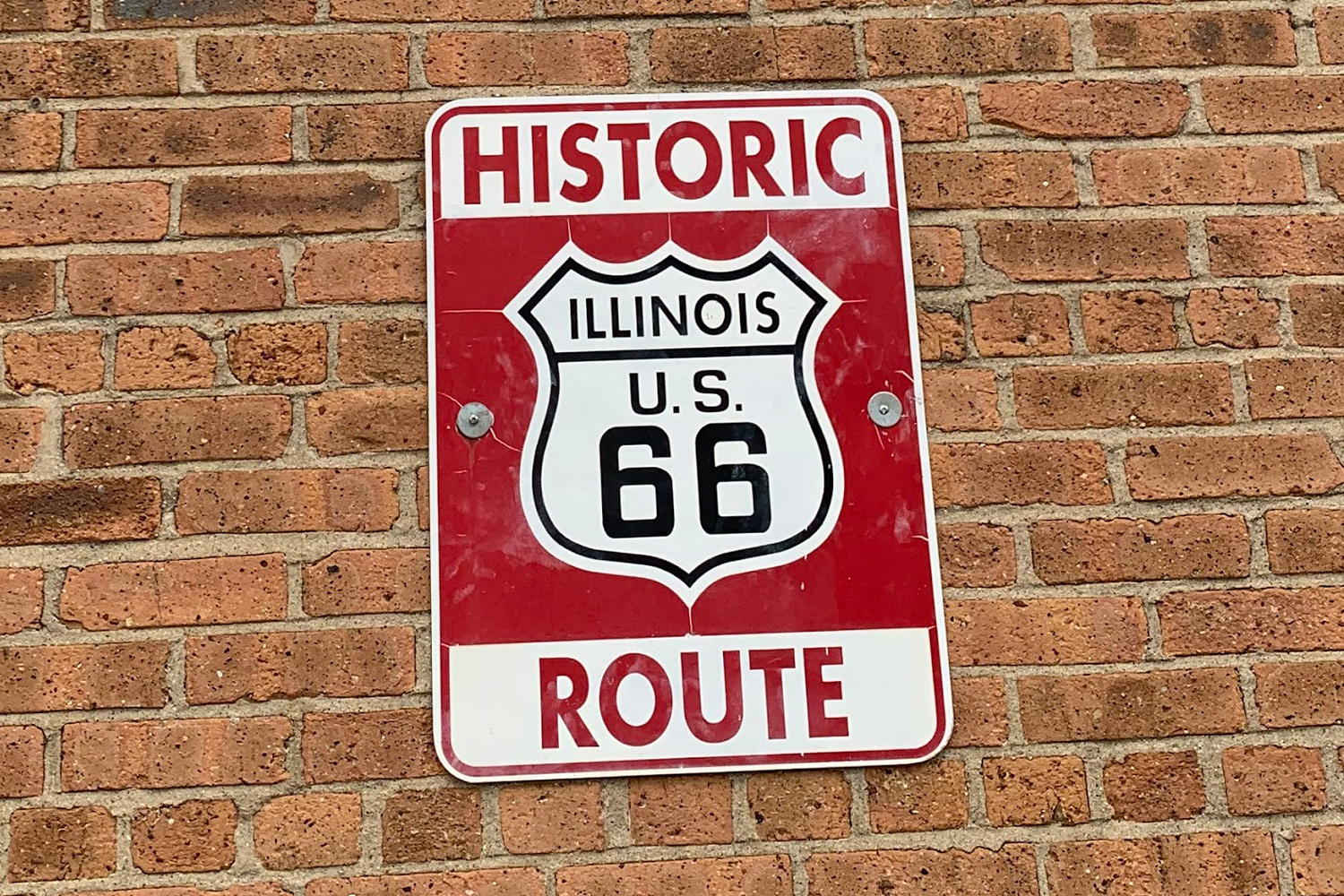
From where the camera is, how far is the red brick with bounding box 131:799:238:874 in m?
1.24

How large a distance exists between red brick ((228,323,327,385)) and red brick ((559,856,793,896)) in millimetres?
603

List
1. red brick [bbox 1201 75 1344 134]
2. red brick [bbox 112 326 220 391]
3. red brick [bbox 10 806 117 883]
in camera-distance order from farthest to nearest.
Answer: red brick [bbox 1201 75 1344 134] → red brick [bbox 112 326 220 391] → red brick [bbox 10 806 117 883]

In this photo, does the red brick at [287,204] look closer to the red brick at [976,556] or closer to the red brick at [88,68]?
the red brick at [88,68]

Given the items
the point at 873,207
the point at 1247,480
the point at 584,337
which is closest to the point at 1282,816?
the point at 1247,480

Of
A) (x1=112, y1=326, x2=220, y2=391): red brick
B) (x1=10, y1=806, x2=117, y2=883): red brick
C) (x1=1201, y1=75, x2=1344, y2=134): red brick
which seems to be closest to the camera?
(x1=10, y1=806, x2=117, y2=883): red brick

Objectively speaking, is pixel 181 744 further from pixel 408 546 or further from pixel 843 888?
pixel 843 888

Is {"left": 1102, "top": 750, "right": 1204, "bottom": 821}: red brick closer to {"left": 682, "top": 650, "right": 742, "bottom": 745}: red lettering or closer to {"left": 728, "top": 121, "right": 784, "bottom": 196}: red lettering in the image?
{"left": 682, "top": 650, "right": 742, "bottom": 745}: red lettering

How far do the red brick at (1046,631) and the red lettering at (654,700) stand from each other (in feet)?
→ 1.02

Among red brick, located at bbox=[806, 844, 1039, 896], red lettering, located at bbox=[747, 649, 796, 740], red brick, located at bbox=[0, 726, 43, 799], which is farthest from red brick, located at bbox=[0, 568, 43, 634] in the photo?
red brick, located at bbox=[806, 844, 1039, 896]

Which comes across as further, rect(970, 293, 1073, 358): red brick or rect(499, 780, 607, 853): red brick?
rect(970, 293, 1073, 358): red brick

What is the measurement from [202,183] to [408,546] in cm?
48

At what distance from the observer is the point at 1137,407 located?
54.1 inches

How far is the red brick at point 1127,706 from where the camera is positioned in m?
1.30

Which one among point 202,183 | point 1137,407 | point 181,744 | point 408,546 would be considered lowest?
point 181,744
